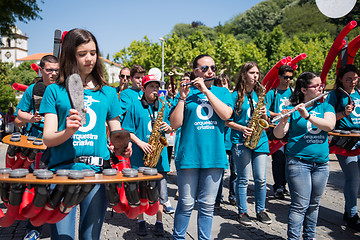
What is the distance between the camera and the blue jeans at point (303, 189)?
3.78m

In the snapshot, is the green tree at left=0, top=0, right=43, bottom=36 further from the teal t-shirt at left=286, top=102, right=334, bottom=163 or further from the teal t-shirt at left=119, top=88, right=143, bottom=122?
the teal t-shirt at left=286, top=102, right=334, bottom=163

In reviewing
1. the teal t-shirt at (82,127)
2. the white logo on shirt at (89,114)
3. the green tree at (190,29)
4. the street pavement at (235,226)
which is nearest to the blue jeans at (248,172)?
the street pavement at (235,226)

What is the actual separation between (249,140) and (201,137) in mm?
1633

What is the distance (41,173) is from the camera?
2.09 metres

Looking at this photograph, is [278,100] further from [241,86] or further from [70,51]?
[70,51]

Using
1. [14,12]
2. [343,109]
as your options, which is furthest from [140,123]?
[14,12]

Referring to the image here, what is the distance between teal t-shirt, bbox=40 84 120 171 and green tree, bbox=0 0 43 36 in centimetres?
774

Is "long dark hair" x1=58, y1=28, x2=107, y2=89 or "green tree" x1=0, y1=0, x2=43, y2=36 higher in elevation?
"green tree" x1=0, y1=0, x2=43, y2=36

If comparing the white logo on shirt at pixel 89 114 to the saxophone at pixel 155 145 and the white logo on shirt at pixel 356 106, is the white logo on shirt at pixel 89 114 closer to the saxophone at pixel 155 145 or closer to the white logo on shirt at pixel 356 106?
the saxophone at pixel 155 145

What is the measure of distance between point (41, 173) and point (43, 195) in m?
0.14

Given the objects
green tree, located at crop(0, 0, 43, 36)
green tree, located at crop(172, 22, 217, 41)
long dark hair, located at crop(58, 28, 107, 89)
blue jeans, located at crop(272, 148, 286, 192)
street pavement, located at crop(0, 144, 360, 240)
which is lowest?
street pavement, located at crop(0, 144, 360, 240)

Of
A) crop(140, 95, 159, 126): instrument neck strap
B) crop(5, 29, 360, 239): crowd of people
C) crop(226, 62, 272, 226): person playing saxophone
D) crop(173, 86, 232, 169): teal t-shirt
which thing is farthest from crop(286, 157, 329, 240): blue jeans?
crop(140, 95, 159, 126): instrument neck strap

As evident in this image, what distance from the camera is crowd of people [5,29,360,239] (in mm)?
2441

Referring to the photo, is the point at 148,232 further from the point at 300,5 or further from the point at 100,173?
the point at 300,5
